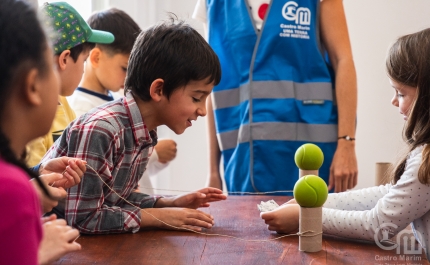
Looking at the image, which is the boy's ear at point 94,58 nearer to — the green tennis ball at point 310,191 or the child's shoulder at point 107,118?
the child's shoulder at point 107,118

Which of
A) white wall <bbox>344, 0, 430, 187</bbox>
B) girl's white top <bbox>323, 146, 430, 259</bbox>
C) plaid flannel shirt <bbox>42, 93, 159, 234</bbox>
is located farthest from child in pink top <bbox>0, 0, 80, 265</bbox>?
white wall <bbox>344, 0, 430, 187</bbox>

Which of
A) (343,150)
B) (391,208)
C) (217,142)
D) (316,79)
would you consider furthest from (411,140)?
(217,142)

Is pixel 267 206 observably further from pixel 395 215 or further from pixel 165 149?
pixel 165 149

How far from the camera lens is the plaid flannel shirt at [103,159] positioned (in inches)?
51.6

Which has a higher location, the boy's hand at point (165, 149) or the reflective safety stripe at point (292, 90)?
the reflective safety stripe at point (292, 90)

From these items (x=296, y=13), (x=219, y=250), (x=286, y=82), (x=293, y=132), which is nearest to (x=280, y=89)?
(x=286, y=82)

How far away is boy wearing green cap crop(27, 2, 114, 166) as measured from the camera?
1637 mm

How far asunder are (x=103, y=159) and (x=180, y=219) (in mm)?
227

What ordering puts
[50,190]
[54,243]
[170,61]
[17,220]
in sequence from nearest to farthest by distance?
1. [17,220]
2. [54,243]
3. [50,190]
4. [170,61]

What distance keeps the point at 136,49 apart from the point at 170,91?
0.50 feet

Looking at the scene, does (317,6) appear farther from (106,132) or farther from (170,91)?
(106,132)

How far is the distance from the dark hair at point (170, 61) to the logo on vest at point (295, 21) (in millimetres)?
470

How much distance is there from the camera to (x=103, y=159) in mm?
1312

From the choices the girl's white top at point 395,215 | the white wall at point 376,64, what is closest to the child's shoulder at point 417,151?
the girl's white top at point 395,215
